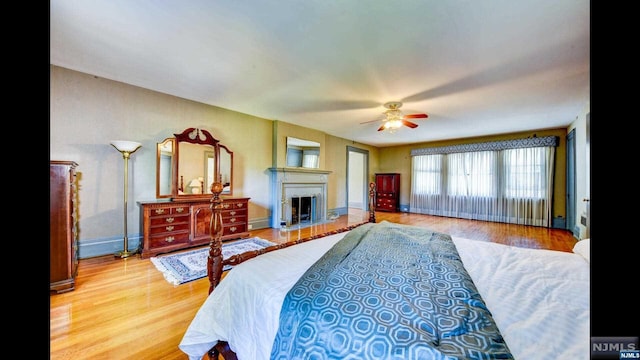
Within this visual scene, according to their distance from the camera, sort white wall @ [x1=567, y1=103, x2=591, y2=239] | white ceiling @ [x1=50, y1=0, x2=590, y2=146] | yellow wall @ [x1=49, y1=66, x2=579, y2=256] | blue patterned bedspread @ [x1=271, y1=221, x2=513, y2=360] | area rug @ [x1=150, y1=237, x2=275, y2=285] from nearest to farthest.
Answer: blue patterned bedspread @ [x1=271, y1=221, x2=513, y2=360] → white ceiling @ [x1=50, y1=0, x2=590, y2=146] → area rug @ [x1=150, y1=237, x2=275, y2=285] → yellow wall @ [x1=49, y1=66, x2=579, y2=256] → white wall @ [x1=567, y1=103, x2=591, y2=239]

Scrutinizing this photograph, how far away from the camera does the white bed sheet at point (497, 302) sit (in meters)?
0.85

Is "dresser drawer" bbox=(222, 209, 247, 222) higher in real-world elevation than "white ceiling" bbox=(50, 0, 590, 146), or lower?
lower

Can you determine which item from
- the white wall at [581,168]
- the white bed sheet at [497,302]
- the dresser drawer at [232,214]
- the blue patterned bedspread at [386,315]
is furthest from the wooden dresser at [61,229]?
the white wall at [581,168]

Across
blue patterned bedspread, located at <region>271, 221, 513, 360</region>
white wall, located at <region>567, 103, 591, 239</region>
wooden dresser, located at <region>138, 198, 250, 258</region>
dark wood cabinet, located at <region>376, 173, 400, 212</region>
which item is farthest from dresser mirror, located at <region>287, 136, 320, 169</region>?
white wall, located at <region>567, 103, 591, 239</region>

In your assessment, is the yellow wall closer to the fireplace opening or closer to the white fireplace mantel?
the white fireplace mantel

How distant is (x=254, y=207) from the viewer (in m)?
4.82

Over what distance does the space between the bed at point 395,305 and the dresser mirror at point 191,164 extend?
2.63 metres

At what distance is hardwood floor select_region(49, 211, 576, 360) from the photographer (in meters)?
1.53

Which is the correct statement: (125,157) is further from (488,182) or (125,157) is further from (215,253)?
(488,182)

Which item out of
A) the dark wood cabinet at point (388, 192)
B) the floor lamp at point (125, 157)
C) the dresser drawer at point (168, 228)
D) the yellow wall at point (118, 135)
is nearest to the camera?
the yellow wall at point (118, 135)

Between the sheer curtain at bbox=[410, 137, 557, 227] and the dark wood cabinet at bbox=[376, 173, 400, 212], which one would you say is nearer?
the sheer curtain at bbox=[410, 137, 557, 227]

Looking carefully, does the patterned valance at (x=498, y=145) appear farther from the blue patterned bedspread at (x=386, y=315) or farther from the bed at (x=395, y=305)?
the blue patterned bedspread at (x=386, y=315)

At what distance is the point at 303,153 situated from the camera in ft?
18.3
